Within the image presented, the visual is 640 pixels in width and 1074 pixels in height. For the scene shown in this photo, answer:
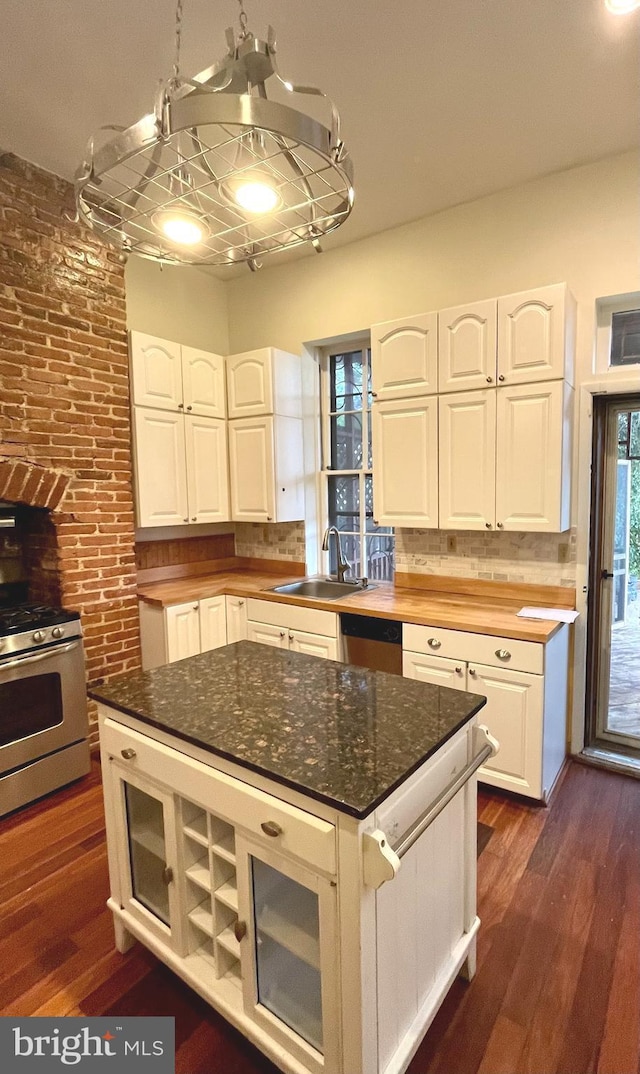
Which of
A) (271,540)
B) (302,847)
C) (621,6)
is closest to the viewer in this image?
(302,847)

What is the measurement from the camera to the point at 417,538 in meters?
3.22

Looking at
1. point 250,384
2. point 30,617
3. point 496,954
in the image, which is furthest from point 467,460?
→ point 30,617

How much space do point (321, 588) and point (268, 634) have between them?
60cm

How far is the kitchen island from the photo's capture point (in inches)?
41.7

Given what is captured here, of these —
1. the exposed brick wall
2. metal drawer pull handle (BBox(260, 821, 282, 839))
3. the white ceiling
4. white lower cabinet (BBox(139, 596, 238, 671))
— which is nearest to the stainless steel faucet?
white lower cabinet (BBox(139, 596, 238, 671))

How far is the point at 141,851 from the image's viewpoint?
1.58m

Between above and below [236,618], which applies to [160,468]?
above

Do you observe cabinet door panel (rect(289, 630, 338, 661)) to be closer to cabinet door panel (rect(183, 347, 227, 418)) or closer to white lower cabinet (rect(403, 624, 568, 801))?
white lower cabinet (rect(403, 624, 568, 801))

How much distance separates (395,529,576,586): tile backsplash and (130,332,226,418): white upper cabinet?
5.27 feet

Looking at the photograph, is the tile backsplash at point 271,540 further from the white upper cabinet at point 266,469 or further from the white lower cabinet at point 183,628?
the white lower cabinet at point 183,628

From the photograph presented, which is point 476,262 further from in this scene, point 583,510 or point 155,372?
point 155,372

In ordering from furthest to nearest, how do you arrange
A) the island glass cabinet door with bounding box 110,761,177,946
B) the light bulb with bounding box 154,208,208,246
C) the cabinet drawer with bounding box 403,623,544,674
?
the cabinet drawer with bounding box 403,623,544,674
the island glass cabinet door with bounding box 110,761,177,946
the light bulb with bounding box 154,208,208,246

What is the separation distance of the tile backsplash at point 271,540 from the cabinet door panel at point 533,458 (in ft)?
5.25

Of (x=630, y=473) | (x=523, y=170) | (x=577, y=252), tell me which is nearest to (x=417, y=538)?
(x=630, y=473)
